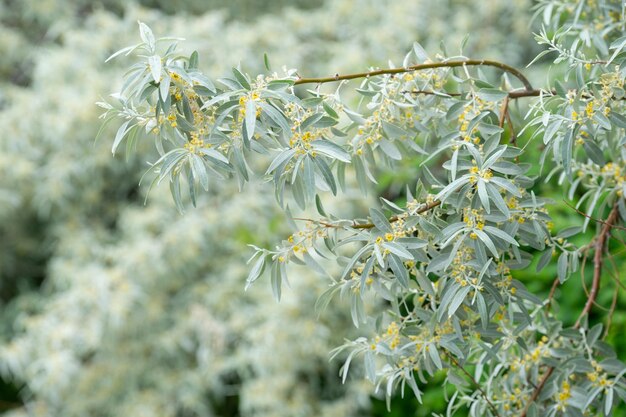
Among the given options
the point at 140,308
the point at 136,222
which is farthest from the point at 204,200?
the point at 140,308

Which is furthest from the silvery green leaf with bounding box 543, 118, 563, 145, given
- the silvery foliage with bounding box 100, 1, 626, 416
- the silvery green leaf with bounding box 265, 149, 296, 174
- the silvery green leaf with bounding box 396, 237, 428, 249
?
the silvery green leaf with bounding box 265, 149, 296, 174

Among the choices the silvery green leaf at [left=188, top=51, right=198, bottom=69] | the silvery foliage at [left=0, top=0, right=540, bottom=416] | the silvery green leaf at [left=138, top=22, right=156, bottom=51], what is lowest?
the silvery foliage at [left=0, top=0, right=540, bottom=416]

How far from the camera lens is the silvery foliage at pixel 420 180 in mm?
1021

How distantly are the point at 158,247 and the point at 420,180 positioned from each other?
6.68 ft

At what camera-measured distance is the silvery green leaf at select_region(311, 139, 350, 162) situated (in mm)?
1001

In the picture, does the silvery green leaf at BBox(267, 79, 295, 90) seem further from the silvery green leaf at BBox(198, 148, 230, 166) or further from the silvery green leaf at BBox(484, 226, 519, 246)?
the silvery green leaf at BBox(484, 226, 519, 246)

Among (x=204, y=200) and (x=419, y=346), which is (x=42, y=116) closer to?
(x=204, y=200)

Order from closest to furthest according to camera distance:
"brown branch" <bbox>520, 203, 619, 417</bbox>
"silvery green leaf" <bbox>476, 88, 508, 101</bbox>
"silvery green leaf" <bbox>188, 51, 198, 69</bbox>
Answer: "silvery green leaf" <bbox>188, 51, 198, 69</bbox> < "silvery green leaf" <bbox>476, 88, 508, 101</bbox> < "brown branch" <bbox>520, 203, 619, 417</bbox>

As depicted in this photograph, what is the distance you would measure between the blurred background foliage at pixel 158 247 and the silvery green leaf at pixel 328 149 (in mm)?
1414

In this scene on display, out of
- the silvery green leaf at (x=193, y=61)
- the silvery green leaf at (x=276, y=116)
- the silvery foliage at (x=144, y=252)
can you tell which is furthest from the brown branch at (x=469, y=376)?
the silvery foliage at (x=144, y=252)

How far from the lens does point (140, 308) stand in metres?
3.00

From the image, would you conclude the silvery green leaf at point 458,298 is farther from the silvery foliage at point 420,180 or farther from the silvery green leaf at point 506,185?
the silvery green leaf at point 506,185

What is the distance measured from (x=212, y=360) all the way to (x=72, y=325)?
518 mm

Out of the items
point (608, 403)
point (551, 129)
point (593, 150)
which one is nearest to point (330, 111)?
point (551, 129)
